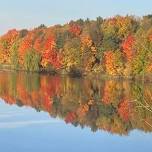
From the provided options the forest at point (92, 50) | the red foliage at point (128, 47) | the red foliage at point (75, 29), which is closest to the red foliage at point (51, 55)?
the forest at point (92, 50)

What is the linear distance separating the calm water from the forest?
13.8 metres

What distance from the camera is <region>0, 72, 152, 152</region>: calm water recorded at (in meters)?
13.5

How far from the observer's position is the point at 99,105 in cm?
2459

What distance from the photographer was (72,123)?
61.2 feet

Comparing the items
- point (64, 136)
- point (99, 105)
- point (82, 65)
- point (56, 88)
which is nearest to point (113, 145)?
point (64, 136)

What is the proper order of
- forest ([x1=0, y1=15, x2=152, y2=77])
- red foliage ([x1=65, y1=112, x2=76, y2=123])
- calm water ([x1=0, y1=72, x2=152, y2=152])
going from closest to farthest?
calm water ([x1=0, y1=72, x2=152, y2=152])
red foliage ([x1=65, y1=112, x2=76, y2=123])
forest ([x1=0, y1=15, x2=152, y2=77])

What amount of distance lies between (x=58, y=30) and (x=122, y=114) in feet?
145

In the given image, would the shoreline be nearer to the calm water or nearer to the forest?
the forest

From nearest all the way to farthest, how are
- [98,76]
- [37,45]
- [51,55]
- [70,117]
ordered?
1. [70,117]
2. [98,76]
3. [51,55]
4. [37,45]

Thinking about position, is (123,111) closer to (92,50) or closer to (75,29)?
(92,50)

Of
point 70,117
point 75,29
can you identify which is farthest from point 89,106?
point 75,29

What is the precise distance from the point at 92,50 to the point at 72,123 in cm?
3402

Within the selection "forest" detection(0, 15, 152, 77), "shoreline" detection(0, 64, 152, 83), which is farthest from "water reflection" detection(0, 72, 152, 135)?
"forest" detection(0, 15, 152, 77)

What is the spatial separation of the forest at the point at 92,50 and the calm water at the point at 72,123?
45.3 ft
